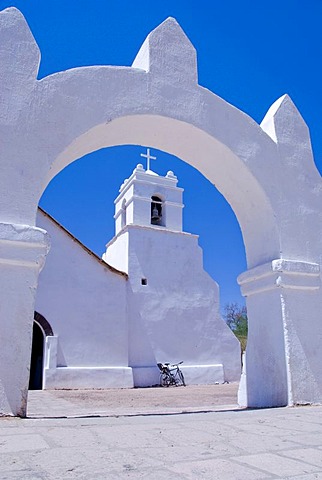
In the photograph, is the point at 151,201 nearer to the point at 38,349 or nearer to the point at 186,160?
the point at 38,349

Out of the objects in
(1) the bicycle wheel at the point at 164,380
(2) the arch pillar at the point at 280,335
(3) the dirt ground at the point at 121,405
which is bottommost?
(1) the bicycle wheel at the point at 164,380

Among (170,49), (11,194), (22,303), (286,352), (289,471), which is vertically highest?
(170,49)

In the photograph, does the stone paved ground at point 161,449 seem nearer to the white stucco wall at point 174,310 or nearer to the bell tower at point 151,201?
the white stucco wall at point 174,310

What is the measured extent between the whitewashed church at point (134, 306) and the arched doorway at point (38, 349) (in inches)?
1.0

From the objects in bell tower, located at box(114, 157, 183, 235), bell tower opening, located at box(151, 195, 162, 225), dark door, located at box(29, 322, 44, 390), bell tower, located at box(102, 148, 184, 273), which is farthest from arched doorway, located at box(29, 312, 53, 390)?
bell tower opening, located at box(151, 195, 162, 225)

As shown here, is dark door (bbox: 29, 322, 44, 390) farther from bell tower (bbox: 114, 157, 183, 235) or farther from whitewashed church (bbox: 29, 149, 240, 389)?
bell tower (bbox: 114, 157, 183, 235)

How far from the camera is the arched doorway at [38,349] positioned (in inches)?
441

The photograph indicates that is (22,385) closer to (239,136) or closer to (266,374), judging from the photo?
(266,374)

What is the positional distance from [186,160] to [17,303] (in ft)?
7.71

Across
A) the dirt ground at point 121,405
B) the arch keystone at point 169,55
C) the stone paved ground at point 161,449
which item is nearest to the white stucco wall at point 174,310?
the dirt ground at point 121,405

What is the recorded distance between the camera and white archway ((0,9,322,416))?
3371mm

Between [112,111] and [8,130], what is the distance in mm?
914

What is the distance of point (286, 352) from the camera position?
408cm

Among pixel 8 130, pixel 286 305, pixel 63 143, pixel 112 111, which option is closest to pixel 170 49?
pixel 112 111
